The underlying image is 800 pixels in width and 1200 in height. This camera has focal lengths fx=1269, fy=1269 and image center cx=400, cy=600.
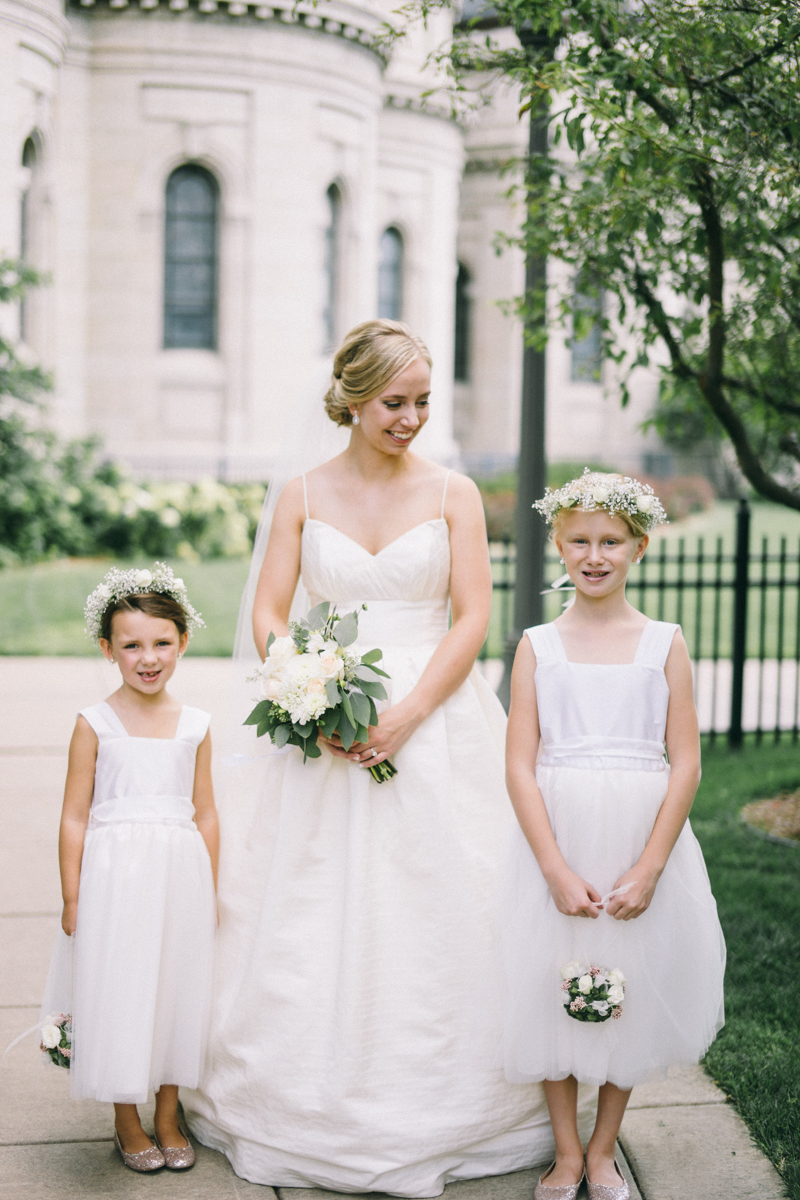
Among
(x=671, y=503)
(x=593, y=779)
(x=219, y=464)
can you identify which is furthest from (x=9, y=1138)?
(x=671, y=503)

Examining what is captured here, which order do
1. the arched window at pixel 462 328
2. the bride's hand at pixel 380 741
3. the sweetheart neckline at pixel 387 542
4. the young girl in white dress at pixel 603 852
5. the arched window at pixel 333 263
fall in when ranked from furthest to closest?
the arched window at pixel 462 328
the arched window at pixel 333 263
the sweetheart neckline at pixel 387 542
the bride's hand at pixel 380 741
the young girl in white dress at pixel 603 852

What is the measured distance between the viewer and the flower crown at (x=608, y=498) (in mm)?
3223

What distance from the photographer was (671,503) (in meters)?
27.0

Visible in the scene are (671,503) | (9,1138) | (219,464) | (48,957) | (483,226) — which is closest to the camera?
(9,1138)

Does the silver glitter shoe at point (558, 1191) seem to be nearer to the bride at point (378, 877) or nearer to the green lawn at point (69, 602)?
the bride at point (378, 877)

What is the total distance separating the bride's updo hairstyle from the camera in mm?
3482

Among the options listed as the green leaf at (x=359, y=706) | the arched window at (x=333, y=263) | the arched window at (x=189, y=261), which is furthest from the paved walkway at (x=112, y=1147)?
the arched window at (x=333, y=263)

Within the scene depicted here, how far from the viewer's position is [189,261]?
20766 millimetres

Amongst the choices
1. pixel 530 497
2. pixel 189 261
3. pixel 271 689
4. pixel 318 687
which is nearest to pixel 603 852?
pixel 318 687

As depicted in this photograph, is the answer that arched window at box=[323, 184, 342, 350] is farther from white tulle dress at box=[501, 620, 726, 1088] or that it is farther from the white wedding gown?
white tulle dress at box=[501, 620, 726, 1088]

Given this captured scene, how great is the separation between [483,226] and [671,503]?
28.6ft

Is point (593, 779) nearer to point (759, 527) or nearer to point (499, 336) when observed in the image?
point (759, 527)

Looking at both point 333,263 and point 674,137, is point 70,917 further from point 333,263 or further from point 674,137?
point 333,263

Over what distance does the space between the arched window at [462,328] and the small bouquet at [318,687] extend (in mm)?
28777
